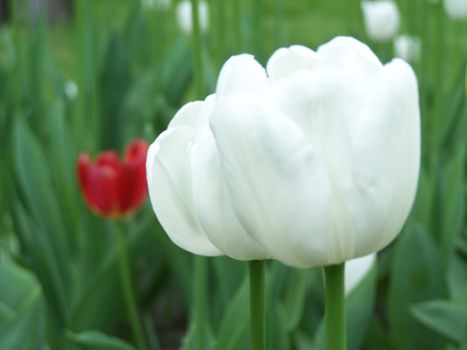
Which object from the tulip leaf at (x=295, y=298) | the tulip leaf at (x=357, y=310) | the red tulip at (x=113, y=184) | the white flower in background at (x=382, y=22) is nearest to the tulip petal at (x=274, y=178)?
the tulip leaf at (x=357, y=310)

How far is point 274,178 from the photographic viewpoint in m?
0.50

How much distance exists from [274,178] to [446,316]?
0.73 metres

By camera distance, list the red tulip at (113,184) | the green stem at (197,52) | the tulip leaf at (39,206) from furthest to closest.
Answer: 1. the tulip leaf at (39,206)
2. the red tulip at (113,184)
3. the green stem at (197,52)

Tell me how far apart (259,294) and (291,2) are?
5.35 metres

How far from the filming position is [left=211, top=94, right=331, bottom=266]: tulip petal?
1.60 ft

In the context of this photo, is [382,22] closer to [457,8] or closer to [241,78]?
[457,8]

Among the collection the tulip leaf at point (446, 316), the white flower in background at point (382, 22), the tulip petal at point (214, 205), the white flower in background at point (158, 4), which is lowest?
the tulip leaf at point (446, 316)

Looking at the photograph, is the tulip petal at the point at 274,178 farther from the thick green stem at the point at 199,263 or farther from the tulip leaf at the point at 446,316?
the tulip leaf at the point at 446,316

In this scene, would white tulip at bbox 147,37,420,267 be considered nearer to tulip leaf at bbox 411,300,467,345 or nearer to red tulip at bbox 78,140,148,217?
tulip leaf at bbox 411,300,467,345

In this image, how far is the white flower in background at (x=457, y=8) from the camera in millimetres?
1884

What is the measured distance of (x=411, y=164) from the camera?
20.8 inches

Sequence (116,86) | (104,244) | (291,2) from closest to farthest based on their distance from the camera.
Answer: (104,244) < (116,86) < (291,2)

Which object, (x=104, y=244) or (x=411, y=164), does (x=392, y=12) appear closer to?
(x=104, y=244)

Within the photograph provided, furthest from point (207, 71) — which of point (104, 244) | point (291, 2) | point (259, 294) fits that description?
point (291, 2)
